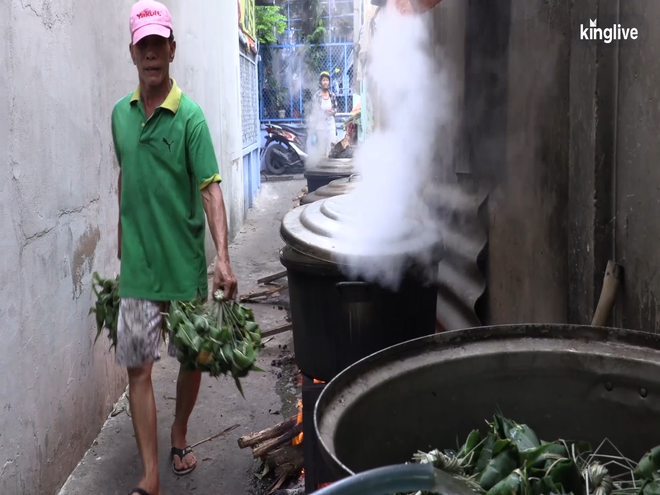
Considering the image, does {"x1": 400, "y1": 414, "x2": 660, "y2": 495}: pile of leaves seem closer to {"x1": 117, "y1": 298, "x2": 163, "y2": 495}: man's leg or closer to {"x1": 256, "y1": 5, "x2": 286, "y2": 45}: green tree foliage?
{"x1": 117, "y1": 298, "x2": 163, "y2": 495}: man's leg

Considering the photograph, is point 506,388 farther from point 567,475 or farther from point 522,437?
point 567,475

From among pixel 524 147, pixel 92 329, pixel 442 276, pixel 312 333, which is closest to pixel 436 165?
pixel 442 276

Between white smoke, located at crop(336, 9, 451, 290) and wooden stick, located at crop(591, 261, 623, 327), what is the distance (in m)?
1.00

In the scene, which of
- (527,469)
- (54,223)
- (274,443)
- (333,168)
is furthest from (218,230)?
(333,168)

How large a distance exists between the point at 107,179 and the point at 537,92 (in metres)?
2.73

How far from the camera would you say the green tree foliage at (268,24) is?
21.5 metres

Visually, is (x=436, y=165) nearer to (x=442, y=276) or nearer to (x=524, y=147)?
(x=442, y=276)

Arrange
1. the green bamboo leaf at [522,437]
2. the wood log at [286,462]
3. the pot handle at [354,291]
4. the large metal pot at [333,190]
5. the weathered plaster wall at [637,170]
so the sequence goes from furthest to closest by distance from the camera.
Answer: the large metal pot at [333,190] → the wood log at [286,462] → the pot handle at [354,291] → the weathered plaster wall at [637,170] → the green bamboo leaf at [522,437]

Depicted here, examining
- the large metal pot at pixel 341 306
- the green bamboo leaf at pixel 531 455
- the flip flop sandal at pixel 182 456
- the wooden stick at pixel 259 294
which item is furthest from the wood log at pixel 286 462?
the wooden stick at pixel 259 294

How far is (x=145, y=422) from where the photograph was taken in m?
3.44

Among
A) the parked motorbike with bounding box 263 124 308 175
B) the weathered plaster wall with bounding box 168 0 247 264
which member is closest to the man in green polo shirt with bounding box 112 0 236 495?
the weathered plaster wall with bounding box 168 0 247 264

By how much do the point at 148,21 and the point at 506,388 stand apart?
2.47 m

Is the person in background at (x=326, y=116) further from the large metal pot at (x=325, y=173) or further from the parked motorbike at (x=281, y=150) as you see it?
the large metal pot at (x=325, y=173)

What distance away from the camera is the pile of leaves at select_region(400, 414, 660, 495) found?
1449 millimetres
